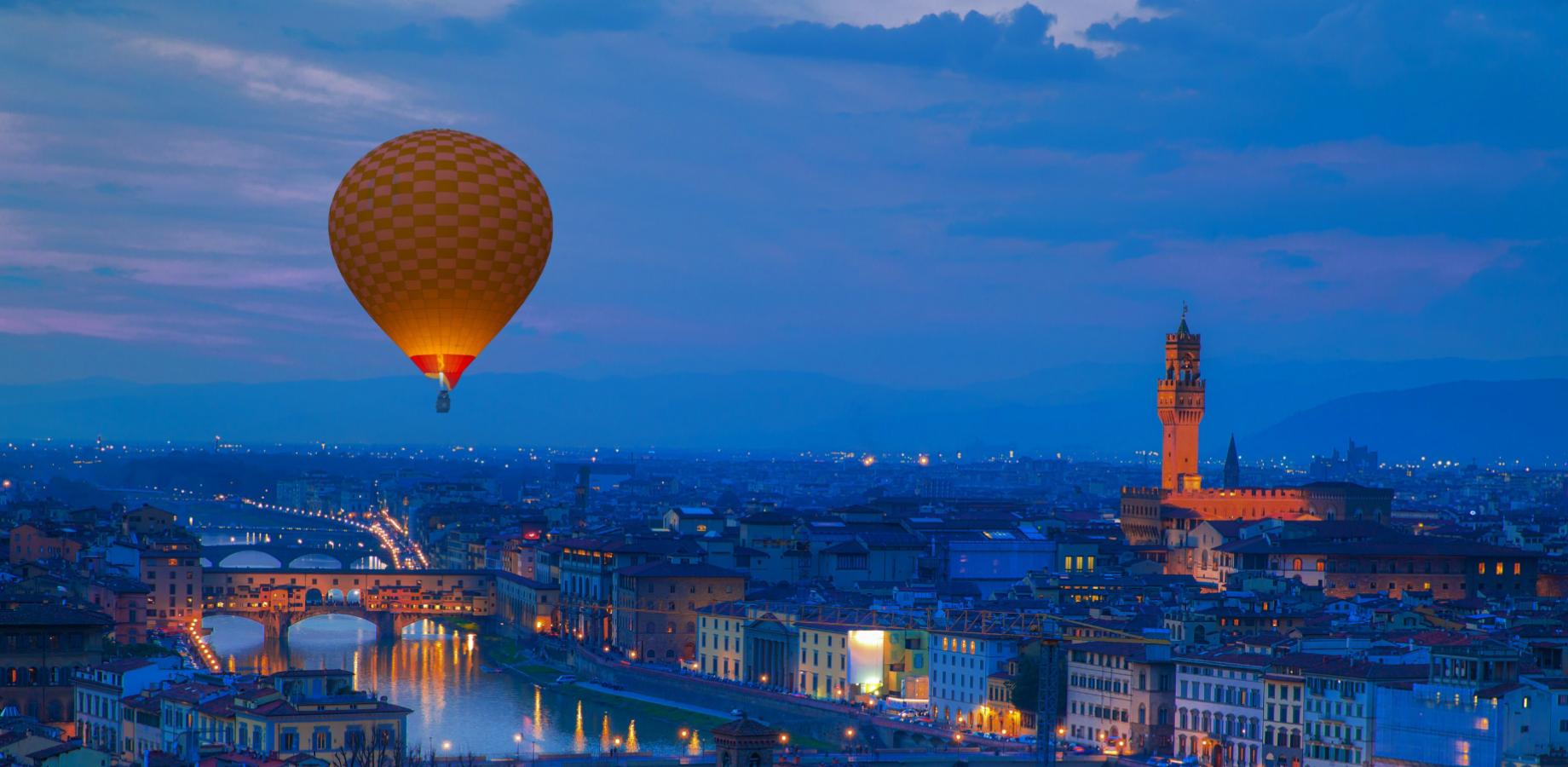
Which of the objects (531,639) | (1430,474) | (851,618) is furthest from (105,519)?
(1430,474)

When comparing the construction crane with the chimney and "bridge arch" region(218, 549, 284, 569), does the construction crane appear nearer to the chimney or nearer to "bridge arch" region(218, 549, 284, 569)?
the chimney

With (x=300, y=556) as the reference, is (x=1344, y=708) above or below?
above

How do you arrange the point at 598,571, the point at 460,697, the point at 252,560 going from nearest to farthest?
1. the point at 460,697
2. the point at 598,571
3. the point at 252,560

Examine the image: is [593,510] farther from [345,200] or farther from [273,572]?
[345,200]

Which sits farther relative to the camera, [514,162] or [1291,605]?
[1291,605]

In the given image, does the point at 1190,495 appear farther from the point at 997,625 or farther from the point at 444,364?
the point at 444,364

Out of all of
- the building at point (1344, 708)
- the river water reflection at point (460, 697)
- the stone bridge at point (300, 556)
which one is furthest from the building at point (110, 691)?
the stone bridge at point (300, 556)

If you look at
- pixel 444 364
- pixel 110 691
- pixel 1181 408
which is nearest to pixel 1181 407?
pixel 1181 408
